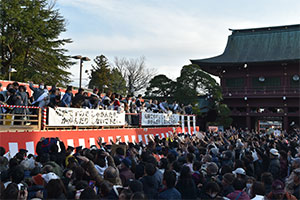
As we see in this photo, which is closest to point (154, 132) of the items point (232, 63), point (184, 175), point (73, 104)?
point (73, 104)

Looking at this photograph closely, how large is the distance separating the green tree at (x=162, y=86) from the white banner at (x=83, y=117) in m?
16.2

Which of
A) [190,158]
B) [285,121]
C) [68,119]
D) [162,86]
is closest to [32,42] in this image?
[162,86]

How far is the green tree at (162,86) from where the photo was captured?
30408 mm

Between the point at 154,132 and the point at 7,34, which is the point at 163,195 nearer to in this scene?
the point at 154,132

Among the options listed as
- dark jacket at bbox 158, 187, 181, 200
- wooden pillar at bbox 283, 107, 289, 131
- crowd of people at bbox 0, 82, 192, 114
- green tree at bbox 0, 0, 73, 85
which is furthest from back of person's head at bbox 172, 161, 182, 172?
wooden pillar at bbox 283, 107, 289, 131

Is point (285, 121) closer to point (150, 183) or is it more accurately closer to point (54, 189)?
point (150, 183)

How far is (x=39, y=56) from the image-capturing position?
2573cm

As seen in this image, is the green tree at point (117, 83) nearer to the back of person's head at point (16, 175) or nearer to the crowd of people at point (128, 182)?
the crowd of people at point (128, 182)

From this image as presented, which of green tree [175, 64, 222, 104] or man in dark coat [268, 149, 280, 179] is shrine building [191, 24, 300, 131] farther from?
man in dark coat [268, 149, 280, 179]

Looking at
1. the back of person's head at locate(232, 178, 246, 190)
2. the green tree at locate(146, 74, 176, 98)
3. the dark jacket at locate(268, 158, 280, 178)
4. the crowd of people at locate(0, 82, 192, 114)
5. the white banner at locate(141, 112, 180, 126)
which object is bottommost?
the dark jacket at locate(268, 158, 280, 178)

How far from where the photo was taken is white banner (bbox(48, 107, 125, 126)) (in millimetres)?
10742

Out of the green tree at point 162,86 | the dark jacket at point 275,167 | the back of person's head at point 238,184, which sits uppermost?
the green tree at point 162,86

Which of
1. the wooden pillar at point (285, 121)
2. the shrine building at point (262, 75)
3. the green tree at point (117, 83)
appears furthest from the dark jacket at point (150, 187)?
the green tree at point (117, 83)

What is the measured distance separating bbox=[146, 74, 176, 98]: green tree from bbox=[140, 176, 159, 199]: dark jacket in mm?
25288
